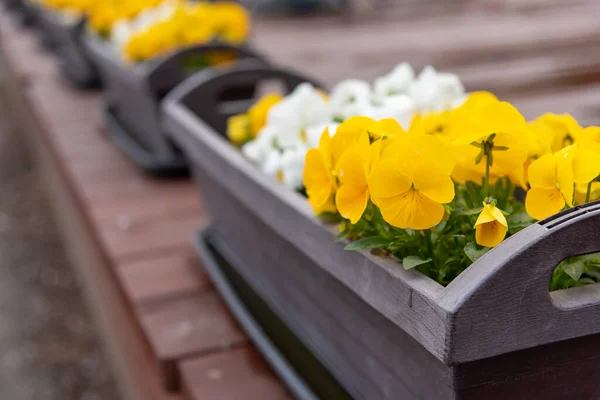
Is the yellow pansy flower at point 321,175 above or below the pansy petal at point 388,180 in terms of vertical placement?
below

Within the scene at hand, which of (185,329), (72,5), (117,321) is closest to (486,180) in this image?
(185,329)

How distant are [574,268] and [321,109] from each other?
516mm

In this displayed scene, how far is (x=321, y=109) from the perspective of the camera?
1090mm

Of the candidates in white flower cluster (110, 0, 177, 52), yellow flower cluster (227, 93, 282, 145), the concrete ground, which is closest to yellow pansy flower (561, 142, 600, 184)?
yellow flower cluster (227, 93, 282, 145)

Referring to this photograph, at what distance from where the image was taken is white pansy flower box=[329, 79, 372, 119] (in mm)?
1056

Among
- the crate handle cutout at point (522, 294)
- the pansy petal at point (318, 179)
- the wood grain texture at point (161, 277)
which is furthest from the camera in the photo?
the wood grain texture at point (161, 277)

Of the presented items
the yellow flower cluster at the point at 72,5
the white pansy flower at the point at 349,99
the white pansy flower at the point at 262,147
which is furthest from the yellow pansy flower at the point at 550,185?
the yellow flower cluster at the point at 72,5

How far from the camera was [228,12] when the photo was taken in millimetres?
2203

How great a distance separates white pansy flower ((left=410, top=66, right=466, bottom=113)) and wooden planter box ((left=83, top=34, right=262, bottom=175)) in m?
0.93

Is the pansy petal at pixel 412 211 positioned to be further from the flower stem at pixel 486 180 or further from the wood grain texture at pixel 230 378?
the wood grain texture at pixel 230 378

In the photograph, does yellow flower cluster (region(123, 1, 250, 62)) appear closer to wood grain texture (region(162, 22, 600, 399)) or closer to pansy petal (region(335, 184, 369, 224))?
wood grain texture (region(162, 22, 600, 399))

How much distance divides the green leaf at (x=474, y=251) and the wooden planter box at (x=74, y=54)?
242cm

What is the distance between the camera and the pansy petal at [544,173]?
2.22 ft

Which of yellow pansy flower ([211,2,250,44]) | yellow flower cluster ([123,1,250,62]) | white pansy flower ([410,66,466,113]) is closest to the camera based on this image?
white pansy flower ([410,66,466,113])
